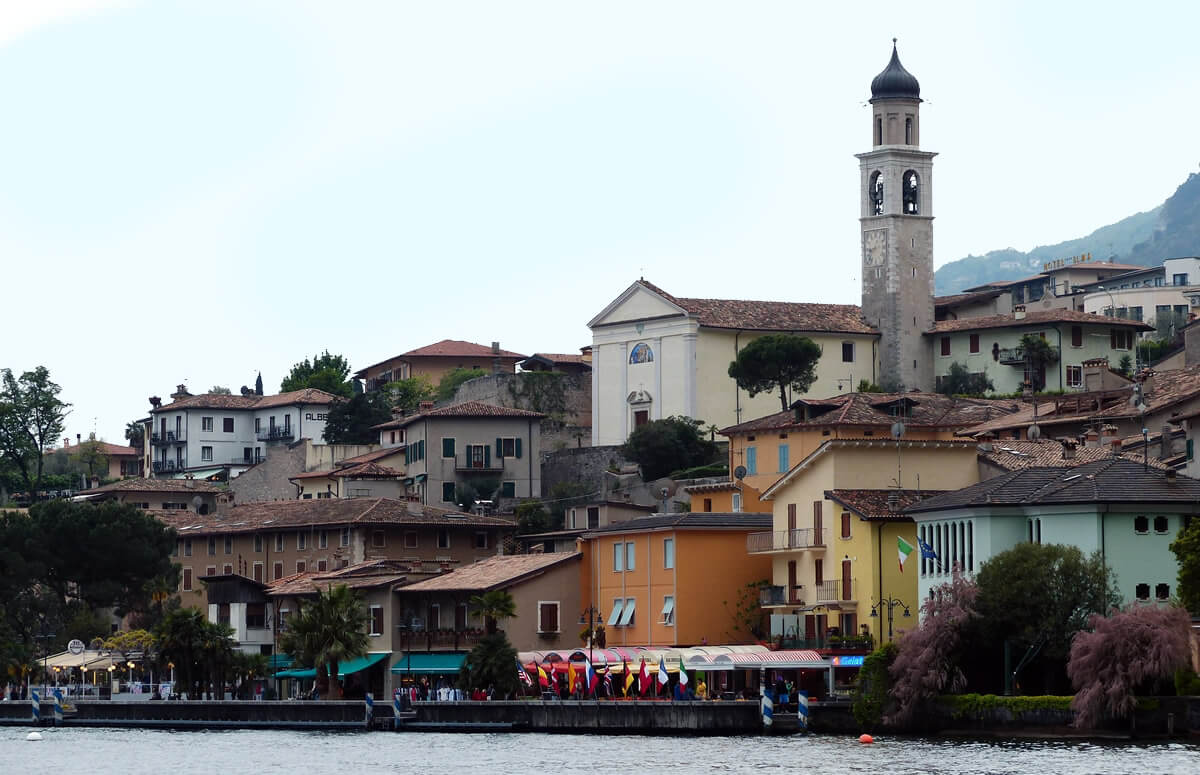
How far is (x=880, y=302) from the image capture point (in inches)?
4904

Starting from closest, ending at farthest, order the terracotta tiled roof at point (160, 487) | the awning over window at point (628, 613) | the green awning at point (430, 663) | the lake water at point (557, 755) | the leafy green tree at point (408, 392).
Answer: the lake water at point (557, 755)
the awning over window at point (628, 613)
the green awning at point (430, 663)
the terracotta tiled roof at point (160, 487)
the leafy green tree at point (408, 392)

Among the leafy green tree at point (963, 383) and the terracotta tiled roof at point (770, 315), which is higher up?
the terracotta tiled roof at point (770, 315)

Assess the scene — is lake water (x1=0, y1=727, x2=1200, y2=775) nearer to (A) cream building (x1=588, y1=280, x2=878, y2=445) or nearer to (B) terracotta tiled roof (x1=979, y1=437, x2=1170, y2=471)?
(B) terracotta tiled roof (x1=979, y1=437, x2=1170, y2=471)

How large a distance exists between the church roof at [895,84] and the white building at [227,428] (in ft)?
140

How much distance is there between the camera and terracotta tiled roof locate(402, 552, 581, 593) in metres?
83.6

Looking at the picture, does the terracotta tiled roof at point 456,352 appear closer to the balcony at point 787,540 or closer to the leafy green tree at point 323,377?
the leafy green tree at point 323,377

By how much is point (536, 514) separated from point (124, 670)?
1872 cm

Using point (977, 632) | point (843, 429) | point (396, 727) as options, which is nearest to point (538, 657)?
point (396, 727)

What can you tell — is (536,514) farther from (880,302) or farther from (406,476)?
(880,302)

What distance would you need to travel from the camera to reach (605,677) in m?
73.1

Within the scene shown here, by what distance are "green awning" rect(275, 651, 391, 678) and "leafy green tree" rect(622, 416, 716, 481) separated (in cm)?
2620

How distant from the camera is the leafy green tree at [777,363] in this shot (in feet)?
380

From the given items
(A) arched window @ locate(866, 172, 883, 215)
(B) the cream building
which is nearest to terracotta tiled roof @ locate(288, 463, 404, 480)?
(B) the cream building

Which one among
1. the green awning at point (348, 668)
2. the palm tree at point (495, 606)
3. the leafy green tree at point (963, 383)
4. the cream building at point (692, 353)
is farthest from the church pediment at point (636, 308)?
the palm tree at point (495, 606)
